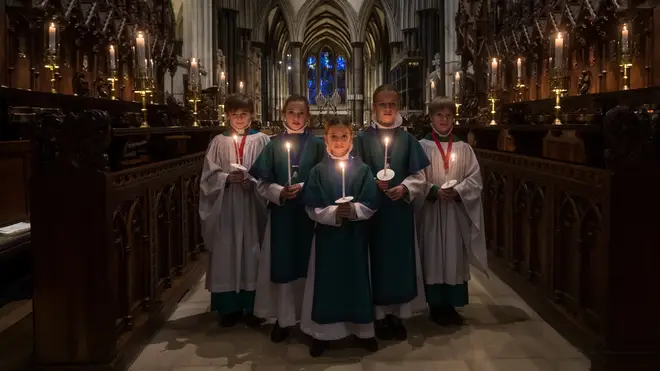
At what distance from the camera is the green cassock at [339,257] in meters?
3.37

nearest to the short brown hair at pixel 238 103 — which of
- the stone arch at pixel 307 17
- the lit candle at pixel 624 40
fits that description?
the lit candle at pixel 624 40

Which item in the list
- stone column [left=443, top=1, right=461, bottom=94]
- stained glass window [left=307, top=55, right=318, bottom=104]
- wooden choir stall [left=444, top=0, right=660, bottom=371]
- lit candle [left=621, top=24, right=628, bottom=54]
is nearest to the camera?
wooden choir stall [left=444, top=0, right=660, bottom=371]

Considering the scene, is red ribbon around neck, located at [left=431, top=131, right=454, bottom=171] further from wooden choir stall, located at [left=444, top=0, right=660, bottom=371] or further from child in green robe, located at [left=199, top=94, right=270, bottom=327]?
child in green robe, located at [left=199, top=94, right=270, bottom=327]

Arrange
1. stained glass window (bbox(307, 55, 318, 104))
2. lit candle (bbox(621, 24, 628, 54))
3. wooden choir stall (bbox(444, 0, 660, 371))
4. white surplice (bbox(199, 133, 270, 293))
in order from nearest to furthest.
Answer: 1. wooden choir stall (bbox(444, 0, 660, 371))
2. white surplice (bbox(199, 133, 270, 293))
3. lit candle (bbox(621, 24, 628, 54))
4. stained glass window (bbox(307, 55, 318, 104))

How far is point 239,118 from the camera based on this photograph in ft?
13.3

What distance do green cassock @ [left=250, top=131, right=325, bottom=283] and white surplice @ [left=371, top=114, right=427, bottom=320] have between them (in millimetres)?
506

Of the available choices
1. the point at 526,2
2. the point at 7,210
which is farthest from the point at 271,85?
the point at 7,210

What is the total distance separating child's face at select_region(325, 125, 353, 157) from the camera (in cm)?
334

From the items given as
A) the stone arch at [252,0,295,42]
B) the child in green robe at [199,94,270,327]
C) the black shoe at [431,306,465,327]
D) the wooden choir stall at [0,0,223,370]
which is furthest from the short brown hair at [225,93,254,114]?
the stone arch at [252,0,295,42]

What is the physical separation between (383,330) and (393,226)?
67 cm

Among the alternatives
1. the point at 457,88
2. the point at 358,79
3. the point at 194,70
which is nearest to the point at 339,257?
the point at 194,70

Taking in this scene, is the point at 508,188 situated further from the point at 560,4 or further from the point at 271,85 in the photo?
the point at 271,85

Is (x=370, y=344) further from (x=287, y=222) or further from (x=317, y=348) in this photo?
(x=287, y=222)

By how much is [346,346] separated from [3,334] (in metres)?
2.25
